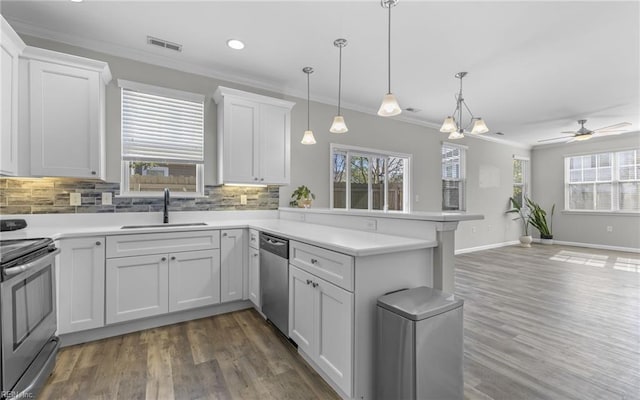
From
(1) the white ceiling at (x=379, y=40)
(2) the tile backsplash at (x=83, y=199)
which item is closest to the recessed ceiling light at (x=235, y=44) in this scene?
(1) the white ceiling at (x=379, y=40)

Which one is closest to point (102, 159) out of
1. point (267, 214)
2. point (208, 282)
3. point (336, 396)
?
point (208, 282)

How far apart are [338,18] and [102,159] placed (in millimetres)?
2536

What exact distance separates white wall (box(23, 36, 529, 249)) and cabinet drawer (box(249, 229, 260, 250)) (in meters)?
0.99

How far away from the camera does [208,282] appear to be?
2773 mm

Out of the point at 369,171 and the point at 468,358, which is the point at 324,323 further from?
the point at 369,171

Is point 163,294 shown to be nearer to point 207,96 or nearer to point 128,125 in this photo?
point 128,125

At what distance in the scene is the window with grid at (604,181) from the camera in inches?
254

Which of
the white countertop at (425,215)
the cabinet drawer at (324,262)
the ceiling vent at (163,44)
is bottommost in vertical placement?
the cabinet drawer at (324,262)

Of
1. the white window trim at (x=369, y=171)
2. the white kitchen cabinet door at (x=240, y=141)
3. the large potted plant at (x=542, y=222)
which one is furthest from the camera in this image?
the large potted plant at (x=542, y=222)

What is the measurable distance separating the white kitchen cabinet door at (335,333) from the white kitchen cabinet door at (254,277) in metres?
1.09

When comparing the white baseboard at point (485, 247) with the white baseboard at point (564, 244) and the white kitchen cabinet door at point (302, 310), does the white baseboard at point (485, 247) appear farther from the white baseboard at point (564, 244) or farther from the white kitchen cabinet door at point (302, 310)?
the white kitchen cabinet door at point (302, 310)

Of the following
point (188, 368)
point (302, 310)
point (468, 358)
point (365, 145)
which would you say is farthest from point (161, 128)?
point (468, 358)

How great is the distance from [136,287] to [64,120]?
159 centimetres

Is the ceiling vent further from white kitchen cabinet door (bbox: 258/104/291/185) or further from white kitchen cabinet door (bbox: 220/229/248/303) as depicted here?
white kitchen cabinet door (bbox: 220/229/248/303)
